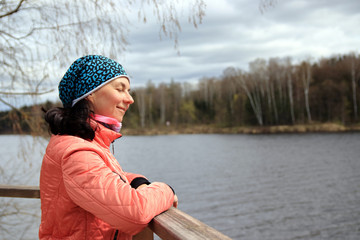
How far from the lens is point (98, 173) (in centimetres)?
92

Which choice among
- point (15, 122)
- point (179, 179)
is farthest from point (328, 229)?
point (15, 122)

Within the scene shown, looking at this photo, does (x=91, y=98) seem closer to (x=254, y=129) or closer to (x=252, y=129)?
(x=254, y=129)

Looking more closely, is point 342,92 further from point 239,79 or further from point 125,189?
point 125,189

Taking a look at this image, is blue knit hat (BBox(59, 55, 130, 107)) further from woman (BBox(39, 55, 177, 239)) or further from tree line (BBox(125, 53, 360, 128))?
tree line (BBox(125, 53, 360, 128))

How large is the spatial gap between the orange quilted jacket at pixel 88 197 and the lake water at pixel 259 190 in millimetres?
2365

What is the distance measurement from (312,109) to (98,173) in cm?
4383

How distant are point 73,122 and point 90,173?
0.23 metres

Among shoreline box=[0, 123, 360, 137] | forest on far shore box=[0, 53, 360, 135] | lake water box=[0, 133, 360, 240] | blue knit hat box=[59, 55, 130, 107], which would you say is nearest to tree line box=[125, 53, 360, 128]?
forest on far shore box=[0, 53, 360, 135]

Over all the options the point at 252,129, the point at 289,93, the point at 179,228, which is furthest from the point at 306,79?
the point at 179,228

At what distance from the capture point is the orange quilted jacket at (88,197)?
35.8 inches

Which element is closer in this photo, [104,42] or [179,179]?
[104,42]

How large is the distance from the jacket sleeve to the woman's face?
0.23 meters

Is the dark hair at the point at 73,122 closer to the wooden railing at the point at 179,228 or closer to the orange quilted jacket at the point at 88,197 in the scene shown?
the orange quilted jacket at the point at 88,197

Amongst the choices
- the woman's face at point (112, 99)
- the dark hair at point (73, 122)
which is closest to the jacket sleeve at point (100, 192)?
the dark hair at point (73, 122)
